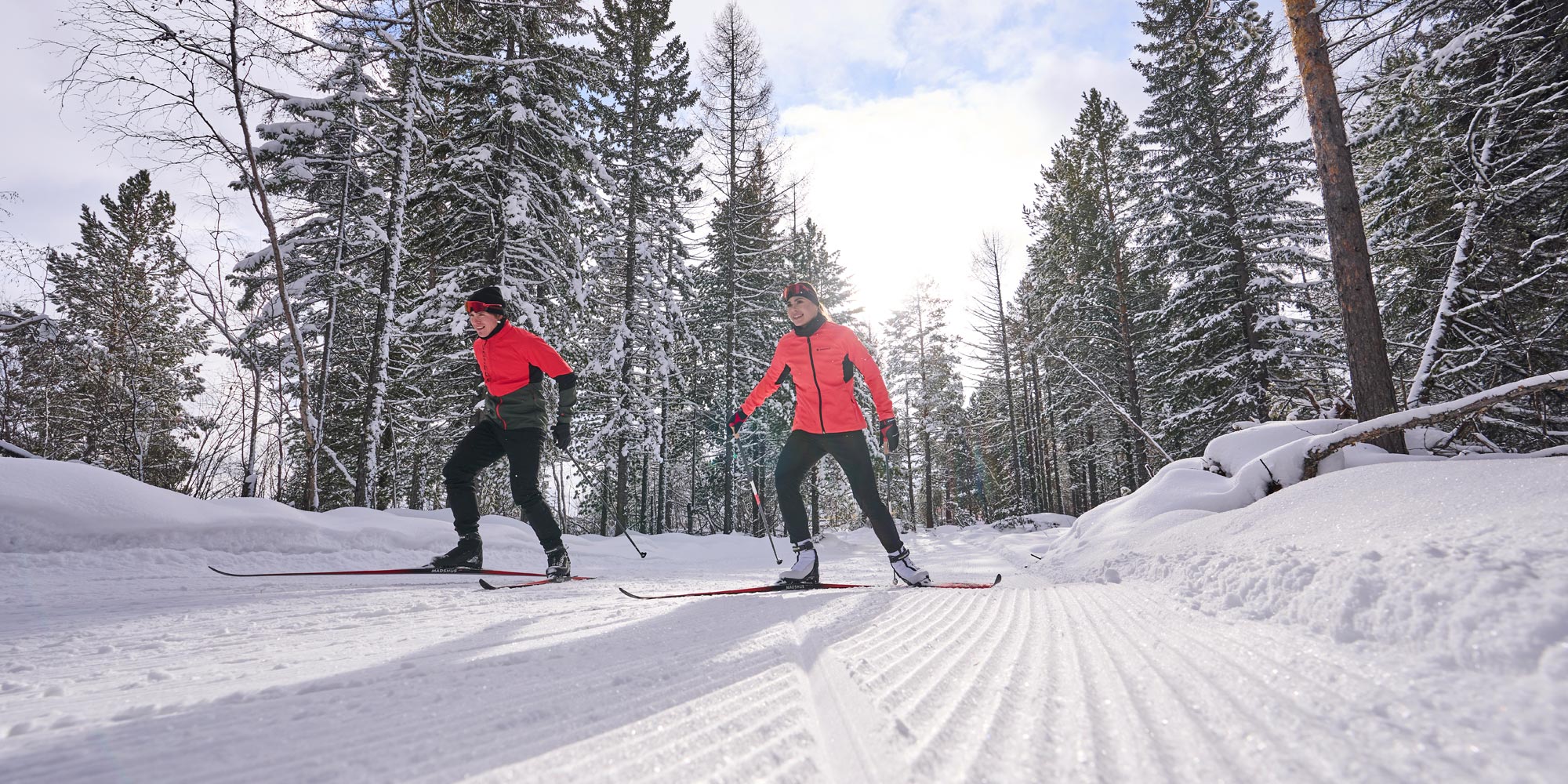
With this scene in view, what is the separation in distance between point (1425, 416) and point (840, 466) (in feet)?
13.6

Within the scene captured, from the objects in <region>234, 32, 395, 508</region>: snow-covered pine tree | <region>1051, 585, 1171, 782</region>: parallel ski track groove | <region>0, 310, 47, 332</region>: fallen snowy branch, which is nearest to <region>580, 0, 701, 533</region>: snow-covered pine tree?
<region>234, 32, 395, 508</region>: snow-covered pine tree

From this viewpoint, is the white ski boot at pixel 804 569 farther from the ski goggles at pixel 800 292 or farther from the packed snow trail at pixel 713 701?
the ski goggles at pixel 800 292

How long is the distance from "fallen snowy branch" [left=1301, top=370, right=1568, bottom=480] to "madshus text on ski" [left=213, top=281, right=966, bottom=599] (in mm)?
2799

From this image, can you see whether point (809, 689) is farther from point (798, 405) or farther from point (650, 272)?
point (650, 272)

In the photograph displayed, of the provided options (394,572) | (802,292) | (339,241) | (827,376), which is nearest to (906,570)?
(827,376)

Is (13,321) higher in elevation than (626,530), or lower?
higher

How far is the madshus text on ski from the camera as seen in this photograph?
155 inches

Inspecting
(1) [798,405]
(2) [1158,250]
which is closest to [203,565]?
(1) [798,405]

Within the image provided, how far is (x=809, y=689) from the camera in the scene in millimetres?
1327

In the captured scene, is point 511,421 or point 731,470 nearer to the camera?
point 511,421

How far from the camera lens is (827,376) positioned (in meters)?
4.00

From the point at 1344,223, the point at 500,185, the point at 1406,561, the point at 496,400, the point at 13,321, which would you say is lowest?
the point at 1406,561

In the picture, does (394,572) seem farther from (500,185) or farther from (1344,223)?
(500,185)

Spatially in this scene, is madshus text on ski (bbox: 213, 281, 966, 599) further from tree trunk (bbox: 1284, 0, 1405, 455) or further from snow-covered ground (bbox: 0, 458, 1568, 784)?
tree trunk (bbox: 1284, 0, 1405, 455)
